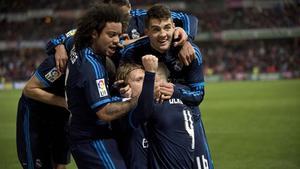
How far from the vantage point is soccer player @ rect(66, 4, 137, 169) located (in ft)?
13.9

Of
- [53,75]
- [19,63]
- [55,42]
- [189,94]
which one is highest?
[55,42]

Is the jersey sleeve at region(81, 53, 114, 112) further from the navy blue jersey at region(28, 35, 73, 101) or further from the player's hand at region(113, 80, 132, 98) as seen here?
the navy blue jersey at region(28, 35, 73, 101)

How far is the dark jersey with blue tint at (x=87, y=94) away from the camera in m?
4.22

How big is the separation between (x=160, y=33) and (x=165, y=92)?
26.3 inches

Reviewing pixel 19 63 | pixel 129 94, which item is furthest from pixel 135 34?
pixel 19 63

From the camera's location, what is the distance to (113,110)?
4215 mm

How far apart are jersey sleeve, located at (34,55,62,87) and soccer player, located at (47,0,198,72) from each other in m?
0.15

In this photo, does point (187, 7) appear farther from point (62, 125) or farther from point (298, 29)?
point (62, 125)

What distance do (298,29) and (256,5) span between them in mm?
5552

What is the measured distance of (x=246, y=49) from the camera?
48.7m

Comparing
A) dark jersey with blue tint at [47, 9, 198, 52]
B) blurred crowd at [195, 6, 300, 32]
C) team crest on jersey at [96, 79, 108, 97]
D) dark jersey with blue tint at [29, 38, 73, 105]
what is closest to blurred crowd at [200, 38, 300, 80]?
blurred crowd at [195, 6, 300, 32]

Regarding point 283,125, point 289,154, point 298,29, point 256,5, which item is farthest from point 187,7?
point 289,154

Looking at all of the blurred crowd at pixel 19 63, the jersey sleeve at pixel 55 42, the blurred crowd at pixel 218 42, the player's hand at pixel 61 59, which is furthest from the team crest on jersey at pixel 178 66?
the blurred crowd at pixel 19 63

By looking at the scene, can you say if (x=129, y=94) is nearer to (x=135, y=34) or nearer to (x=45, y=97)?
(x=45, y=97)
